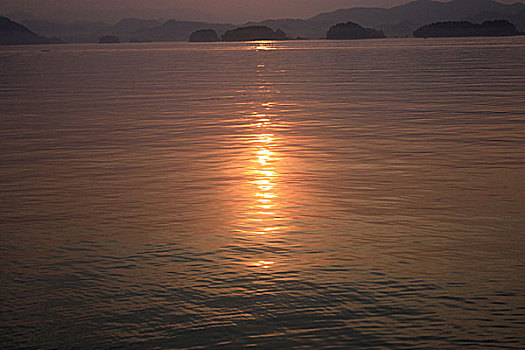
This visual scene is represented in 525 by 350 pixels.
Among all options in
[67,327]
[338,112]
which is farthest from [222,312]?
[338,112]

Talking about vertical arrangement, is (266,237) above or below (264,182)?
above

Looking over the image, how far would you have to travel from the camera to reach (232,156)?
2002 centimetres

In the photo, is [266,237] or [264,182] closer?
[266,237]

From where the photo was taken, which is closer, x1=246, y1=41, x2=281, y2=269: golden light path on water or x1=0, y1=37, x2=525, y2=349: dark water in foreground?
x1=0, y1=37, x2=525, y2=349: dark water in foreground

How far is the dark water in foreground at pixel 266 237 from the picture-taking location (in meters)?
7.88

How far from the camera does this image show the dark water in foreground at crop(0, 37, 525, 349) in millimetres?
7883

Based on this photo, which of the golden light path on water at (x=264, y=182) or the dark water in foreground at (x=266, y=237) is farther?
the golden light path on water at (x=264, y=182)

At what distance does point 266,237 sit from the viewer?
11.4m

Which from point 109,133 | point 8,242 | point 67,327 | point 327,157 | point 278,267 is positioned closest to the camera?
point 67,327

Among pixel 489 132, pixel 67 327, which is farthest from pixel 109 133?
pixel 67 327

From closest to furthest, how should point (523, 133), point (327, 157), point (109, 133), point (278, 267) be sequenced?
point (278, 267)
point (327, 157)
point (523, 133)
point (109, 133)

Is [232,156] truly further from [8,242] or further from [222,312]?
[222,312]

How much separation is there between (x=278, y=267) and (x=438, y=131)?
16.0 metres

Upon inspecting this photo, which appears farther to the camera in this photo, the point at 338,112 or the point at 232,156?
the point at 338,112
